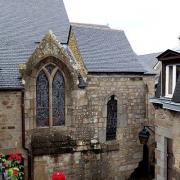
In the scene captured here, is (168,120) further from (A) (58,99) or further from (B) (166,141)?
(A) (58,99)

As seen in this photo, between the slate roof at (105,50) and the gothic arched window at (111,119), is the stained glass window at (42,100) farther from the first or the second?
the gothic arched window at (111,119)

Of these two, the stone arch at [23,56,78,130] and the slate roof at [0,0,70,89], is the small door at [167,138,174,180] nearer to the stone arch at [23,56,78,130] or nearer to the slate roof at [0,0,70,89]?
the stone arch at [23,56,78,130]

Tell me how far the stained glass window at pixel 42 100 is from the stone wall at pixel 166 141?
172 inches

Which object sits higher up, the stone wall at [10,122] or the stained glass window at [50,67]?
the stained glass window at [50,67]

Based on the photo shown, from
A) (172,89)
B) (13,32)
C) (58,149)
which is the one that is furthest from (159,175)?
(13,32)

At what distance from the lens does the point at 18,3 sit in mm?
14992

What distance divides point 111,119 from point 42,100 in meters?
3.11

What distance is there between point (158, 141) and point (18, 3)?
9.48 m

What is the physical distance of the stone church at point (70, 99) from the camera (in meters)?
11.6

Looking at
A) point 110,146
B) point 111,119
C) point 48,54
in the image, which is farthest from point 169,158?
point 48,54

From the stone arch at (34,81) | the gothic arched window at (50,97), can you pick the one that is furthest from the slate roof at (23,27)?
the gothic arched window at (50,97)

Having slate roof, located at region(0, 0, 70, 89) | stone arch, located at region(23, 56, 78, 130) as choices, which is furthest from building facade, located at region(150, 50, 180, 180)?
slate roof, located at region(0, 0, 70, 89)

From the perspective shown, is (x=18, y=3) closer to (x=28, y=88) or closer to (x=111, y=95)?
(x=28, y=88)

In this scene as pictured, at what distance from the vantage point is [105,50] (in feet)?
45.8
